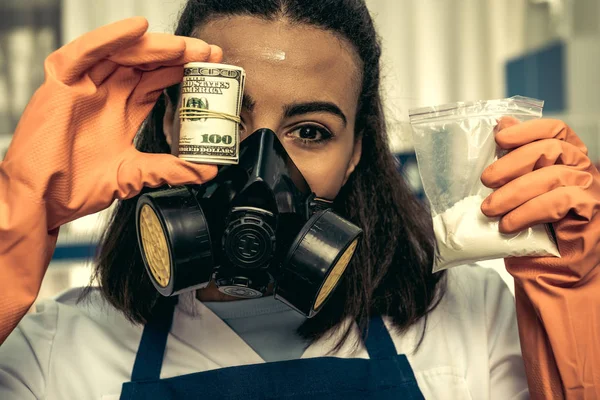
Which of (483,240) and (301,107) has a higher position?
(301,107)

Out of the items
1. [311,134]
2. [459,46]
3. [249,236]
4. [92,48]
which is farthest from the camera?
[459,46]

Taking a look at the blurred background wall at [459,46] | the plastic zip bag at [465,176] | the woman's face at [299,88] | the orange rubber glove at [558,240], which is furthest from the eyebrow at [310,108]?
the blurred background wall at [459,46]

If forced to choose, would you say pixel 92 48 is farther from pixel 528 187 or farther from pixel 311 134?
pixel 528 187

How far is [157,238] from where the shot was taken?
132 centimetres

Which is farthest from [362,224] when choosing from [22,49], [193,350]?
[22,49]

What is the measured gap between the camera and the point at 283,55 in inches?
58.5

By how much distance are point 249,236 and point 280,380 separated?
14.9 inches

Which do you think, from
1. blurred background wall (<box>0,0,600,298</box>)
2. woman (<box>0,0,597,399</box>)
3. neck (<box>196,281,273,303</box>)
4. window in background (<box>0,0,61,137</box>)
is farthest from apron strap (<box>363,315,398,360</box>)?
window in background (<box>0,0,61,137</box>)

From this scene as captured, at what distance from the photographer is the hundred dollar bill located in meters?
1.20

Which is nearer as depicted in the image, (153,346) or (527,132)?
(527,132)

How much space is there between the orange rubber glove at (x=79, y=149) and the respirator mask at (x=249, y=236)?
0.27 ft

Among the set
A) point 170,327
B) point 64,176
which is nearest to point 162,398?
point 170,327

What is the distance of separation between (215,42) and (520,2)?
2931 millimetres

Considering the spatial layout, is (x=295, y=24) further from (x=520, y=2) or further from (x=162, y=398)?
(x=520, y=2)
